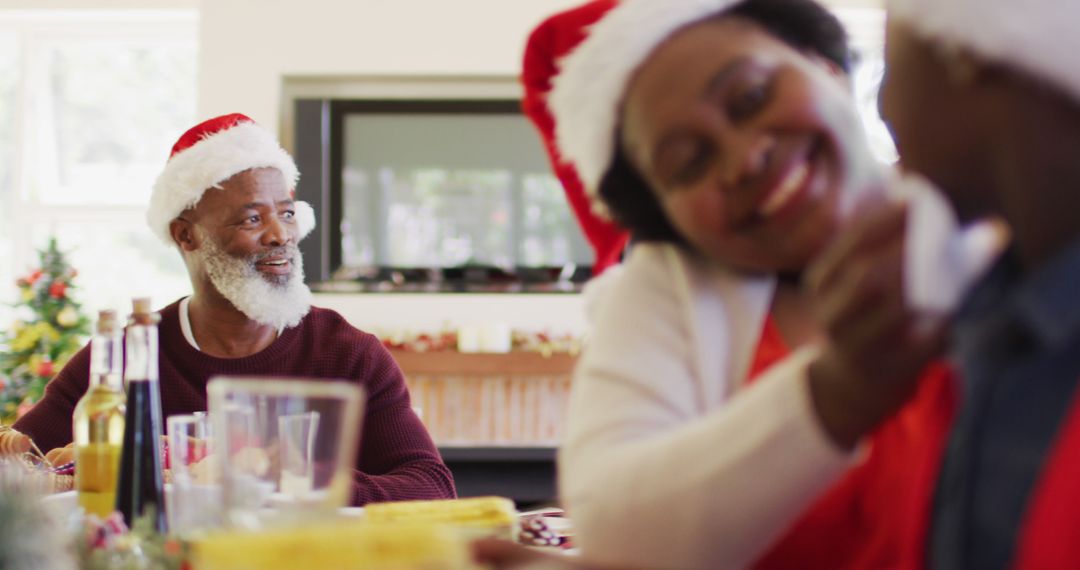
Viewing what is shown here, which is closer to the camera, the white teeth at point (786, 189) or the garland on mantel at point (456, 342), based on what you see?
the white teeth at point (786, 189)

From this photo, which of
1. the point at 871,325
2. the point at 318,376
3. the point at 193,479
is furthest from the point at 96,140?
the point at 871,325

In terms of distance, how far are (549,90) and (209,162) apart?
1399mm

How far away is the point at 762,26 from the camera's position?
A: 0.74 meters

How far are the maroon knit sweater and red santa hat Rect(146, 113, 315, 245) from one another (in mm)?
256

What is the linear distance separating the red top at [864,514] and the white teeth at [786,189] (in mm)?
123

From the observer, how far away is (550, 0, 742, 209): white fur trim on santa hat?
2.36 feet

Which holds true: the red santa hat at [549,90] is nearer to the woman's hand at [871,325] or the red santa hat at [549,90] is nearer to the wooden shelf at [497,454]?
the woman's hand at [871,325]

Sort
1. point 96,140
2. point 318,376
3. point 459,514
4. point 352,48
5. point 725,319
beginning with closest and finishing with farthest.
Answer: point 725,319
point 459,514
point 318,376
point 352,48
point 96,140

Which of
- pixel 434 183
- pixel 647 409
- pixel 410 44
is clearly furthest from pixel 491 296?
pixel 647 409

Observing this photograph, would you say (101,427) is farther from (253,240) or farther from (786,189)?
(253,240)

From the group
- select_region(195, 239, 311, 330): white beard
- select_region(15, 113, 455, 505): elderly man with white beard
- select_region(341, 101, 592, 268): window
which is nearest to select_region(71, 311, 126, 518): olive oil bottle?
select_region(15, 113, 455, 505): elderly man with white beard

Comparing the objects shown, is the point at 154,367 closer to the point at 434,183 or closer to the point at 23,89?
the point at 434,183

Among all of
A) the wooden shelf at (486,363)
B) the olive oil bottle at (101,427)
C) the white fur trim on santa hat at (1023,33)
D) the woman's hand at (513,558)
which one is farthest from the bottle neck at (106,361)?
the wooden shelf at (486,363)

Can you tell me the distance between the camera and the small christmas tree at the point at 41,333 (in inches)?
158
